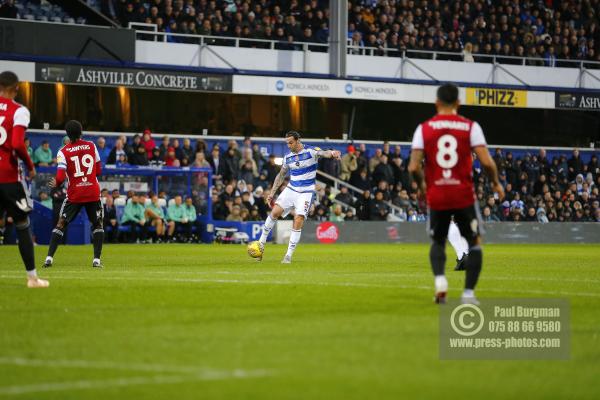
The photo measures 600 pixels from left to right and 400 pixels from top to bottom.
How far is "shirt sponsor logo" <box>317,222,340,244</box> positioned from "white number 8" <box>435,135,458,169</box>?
2580 cm

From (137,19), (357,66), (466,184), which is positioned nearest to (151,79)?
(137,19)

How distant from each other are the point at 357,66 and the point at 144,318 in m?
34.9

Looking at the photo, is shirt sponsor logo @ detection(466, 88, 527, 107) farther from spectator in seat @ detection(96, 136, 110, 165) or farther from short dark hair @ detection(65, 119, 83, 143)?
short dark hair @ detection(65, 119, 83, 143)

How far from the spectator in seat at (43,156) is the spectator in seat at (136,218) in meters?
2.76

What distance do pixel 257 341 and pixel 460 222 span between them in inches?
148

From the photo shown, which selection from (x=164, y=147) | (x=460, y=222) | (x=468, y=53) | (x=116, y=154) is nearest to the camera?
(x=460, y=222)

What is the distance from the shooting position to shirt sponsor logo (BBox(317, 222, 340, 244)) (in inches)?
1473

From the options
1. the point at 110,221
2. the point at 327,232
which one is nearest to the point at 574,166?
the point at 327,232

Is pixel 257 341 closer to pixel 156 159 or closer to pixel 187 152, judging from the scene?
pixel 156 159

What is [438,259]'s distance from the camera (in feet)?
38.1

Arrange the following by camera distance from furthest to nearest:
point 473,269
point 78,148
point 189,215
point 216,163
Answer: point 216,163 → point 189,215 → point 78,148 → point 473,269

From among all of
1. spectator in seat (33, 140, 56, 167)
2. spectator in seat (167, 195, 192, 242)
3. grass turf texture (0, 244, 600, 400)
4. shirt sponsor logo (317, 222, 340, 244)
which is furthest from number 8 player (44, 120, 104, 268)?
shirt sponsor logo (317, 222, 340, 244)

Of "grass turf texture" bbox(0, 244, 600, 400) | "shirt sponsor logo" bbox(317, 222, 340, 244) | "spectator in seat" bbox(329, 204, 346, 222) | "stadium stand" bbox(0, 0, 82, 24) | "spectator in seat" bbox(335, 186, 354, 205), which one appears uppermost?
"stadium stand" bbox(0, 0, 82, 24)

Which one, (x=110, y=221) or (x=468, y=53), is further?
(x=468, y=53)
